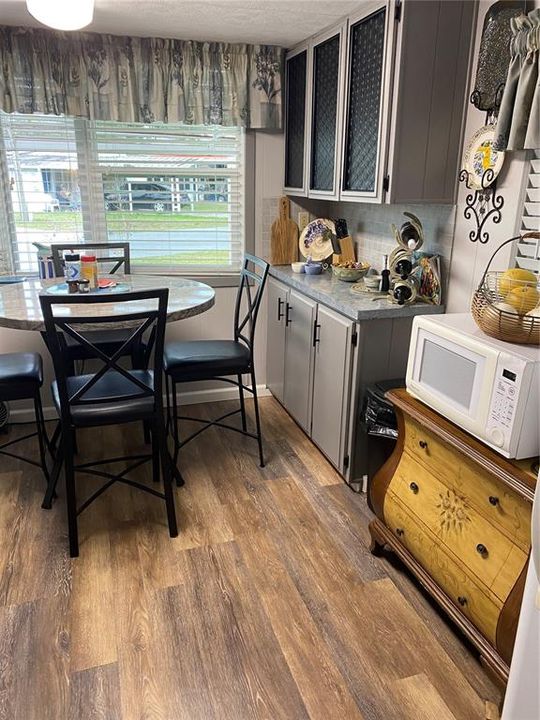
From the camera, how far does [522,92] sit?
187 cm

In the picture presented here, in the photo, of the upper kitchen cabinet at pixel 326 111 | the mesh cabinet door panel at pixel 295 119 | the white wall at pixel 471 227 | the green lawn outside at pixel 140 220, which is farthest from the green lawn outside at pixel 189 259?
the white wall at pixel 471 227

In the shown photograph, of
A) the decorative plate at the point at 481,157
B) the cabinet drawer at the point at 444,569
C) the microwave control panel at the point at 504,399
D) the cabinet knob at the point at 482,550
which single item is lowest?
the cabinet drawer at the point at 444,569

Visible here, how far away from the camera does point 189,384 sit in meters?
3.65

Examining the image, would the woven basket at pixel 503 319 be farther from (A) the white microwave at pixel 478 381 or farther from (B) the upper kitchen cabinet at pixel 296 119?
(B) the upper kitchen cabinet at pixel 296 119

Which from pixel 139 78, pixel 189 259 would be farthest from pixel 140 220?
pixel 139 78

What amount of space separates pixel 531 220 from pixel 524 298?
0.58m

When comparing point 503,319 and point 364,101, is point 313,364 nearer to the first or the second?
point 364,101

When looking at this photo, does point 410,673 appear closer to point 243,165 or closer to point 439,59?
point 439,59

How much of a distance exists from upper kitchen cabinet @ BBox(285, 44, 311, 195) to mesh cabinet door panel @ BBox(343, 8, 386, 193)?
0.53 m

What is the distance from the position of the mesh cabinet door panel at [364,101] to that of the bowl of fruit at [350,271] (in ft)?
1.49

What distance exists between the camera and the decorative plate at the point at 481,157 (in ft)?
6.98

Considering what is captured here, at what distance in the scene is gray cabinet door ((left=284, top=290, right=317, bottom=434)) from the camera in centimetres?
294

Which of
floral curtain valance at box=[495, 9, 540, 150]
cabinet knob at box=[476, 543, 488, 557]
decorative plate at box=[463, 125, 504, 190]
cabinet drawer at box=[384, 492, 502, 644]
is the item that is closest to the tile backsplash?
decorative plate at box=[463, 125, 504, 190]

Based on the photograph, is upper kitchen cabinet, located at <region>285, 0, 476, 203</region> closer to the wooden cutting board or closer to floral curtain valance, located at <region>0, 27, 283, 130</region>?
floral curtain valance, located at <region>0, 27, 283, 130</region>
